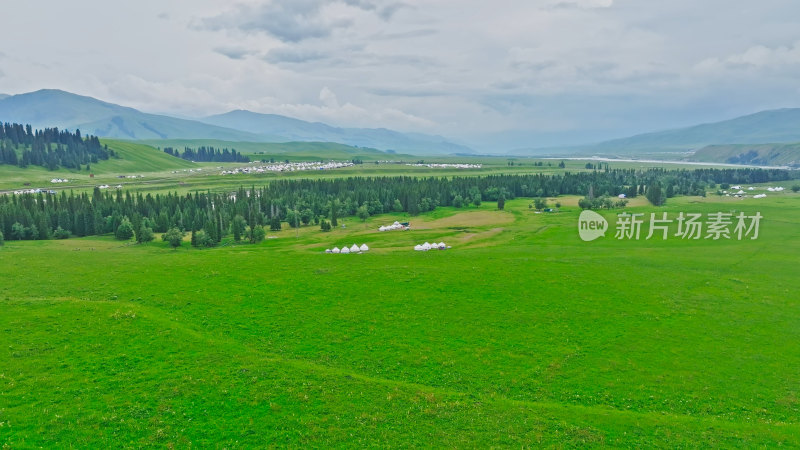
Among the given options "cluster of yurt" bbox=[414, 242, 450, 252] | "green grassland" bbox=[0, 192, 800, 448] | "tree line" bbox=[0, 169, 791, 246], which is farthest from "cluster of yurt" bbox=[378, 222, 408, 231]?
"green grassland" bbox=[0, 192, 800, 448]

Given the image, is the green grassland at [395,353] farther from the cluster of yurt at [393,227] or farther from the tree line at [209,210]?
the cluster of yurt at [393,227]

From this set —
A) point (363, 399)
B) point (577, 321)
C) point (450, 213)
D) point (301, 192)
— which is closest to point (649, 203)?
point (450, 213)

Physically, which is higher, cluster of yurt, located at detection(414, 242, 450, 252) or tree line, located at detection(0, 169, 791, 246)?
tree line, located at detection(0, 169, 791, 246)

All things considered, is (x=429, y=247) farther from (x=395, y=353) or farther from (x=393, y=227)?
(x=395, y=353)

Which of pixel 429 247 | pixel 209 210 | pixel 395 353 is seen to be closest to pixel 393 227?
pixel 429 247

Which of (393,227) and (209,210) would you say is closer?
(393,227)

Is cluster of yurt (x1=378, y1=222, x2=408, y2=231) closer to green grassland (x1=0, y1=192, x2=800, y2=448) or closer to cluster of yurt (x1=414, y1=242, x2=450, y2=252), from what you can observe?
cluster of yurt (x1=414, y1=242, x2=450, y2=252)

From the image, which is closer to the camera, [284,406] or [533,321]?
[284,406]

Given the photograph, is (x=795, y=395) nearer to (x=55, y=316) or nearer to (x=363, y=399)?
(x=363, y=399)
